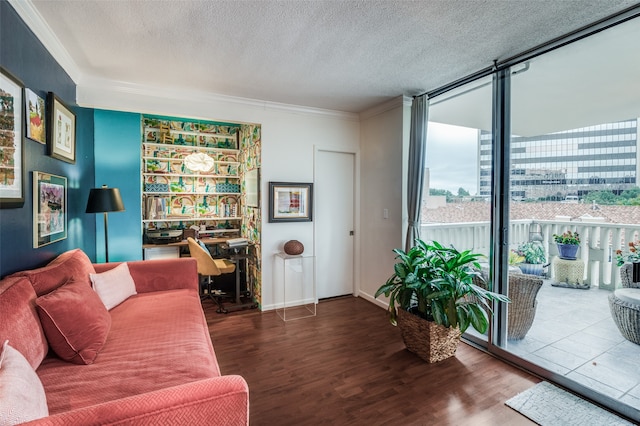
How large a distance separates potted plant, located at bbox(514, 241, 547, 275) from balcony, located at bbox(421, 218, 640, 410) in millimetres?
49

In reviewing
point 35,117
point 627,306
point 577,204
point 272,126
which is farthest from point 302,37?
point 627,306

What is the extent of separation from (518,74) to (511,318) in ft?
6.94

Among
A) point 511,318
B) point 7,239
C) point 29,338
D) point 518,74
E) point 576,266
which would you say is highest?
point 518,74

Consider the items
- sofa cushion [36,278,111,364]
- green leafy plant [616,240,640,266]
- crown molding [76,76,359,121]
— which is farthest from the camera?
crown molding [76,76,359,121]

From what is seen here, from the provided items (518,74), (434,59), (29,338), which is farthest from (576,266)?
(29,338)

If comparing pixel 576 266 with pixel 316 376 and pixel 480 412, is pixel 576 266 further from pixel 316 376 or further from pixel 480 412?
pixel 316 376

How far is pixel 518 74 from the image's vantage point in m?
2.58

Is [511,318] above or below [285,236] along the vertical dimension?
below

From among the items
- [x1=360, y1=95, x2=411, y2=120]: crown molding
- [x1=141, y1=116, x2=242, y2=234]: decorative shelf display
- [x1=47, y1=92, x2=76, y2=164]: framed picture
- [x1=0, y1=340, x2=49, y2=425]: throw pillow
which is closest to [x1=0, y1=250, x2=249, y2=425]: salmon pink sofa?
[x1=0, y1=340, x2=49, y2=425]: throw pillow

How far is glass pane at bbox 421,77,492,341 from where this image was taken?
2.96 m

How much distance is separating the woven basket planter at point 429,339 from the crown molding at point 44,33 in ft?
11.4

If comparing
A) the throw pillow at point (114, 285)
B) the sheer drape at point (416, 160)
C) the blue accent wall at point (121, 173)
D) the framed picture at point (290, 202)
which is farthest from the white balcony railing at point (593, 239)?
the blue accent wall at point (121, 173)

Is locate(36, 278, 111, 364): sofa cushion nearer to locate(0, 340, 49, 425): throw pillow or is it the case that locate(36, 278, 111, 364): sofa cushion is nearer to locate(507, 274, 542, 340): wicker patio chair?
locate(0, 340, 49, 425): throw pillow

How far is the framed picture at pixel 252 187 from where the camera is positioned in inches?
154
